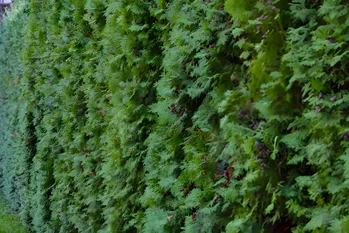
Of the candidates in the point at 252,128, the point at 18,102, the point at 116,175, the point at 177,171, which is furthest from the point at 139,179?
the point at 18,102

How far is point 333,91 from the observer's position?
2.62 m

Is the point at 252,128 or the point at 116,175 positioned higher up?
the point at 252,128

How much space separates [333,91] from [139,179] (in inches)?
95.4

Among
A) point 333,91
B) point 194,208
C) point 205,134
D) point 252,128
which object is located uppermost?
point 333,91

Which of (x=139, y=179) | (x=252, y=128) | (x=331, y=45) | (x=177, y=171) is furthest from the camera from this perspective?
(x=139, y=179)

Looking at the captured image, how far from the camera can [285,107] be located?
2.87m

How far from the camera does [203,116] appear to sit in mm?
3619

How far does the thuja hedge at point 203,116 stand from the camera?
8.66 feet

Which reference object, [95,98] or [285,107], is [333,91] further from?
[95,98]

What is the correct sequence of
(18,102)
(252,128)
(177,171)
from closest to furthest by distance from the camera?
(252,128) → (177,171) → (18,102)

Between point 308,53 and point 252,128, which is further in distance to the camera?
point 252,128

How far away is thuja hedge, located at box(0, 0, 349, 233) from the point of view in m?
2.64

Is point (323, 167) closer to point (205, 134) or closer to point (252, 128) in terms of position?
point (252, 128)

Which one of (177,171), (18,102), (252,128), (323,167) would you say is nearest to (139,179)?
(177,171)
